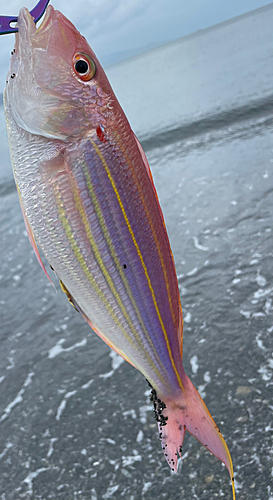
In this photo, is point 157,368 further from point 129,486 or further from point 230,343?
point 230,343

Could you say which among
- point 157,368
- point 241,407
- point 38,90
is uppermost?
point 38,90

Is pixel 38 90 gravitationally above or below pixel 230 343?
above

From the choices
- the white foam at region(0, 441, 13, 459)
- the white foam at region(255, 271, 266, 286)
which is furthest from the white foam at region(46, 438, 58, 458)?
the white foam at region(255, 271, 266, 286)

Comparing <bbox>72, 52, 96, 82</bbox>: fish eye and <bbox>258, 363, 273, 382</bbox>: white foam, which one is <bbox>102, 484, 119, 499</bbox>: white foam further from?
<bbox>72, 52, 96, 82</bbox>: fish eye

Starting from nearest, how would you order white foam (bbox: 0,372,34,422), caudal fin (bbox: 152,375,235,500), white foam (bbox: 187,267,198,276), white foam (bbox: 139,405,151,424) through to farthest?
1. caudal fin (bbox: 152,375,235,500)
2. white foam (bbox: 139,405,151,424)
3. white foam (bbox: 0,372,34,422)
4. white foam (bbox: 187,267,198,276)

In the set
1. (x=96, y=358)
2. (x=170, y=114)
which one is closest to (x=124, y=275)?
(x=96, y=358)

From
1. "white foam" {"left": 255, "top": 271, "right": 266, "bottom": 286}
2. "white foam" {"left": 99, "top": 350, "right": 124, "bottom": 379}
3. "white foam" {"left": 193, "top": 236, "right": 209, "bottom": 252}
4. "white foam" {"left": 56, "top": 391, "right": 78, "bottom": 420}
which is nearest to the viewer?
"white foam" {"left": 56, "top": 391, "right": 78, "bottom": 420}
